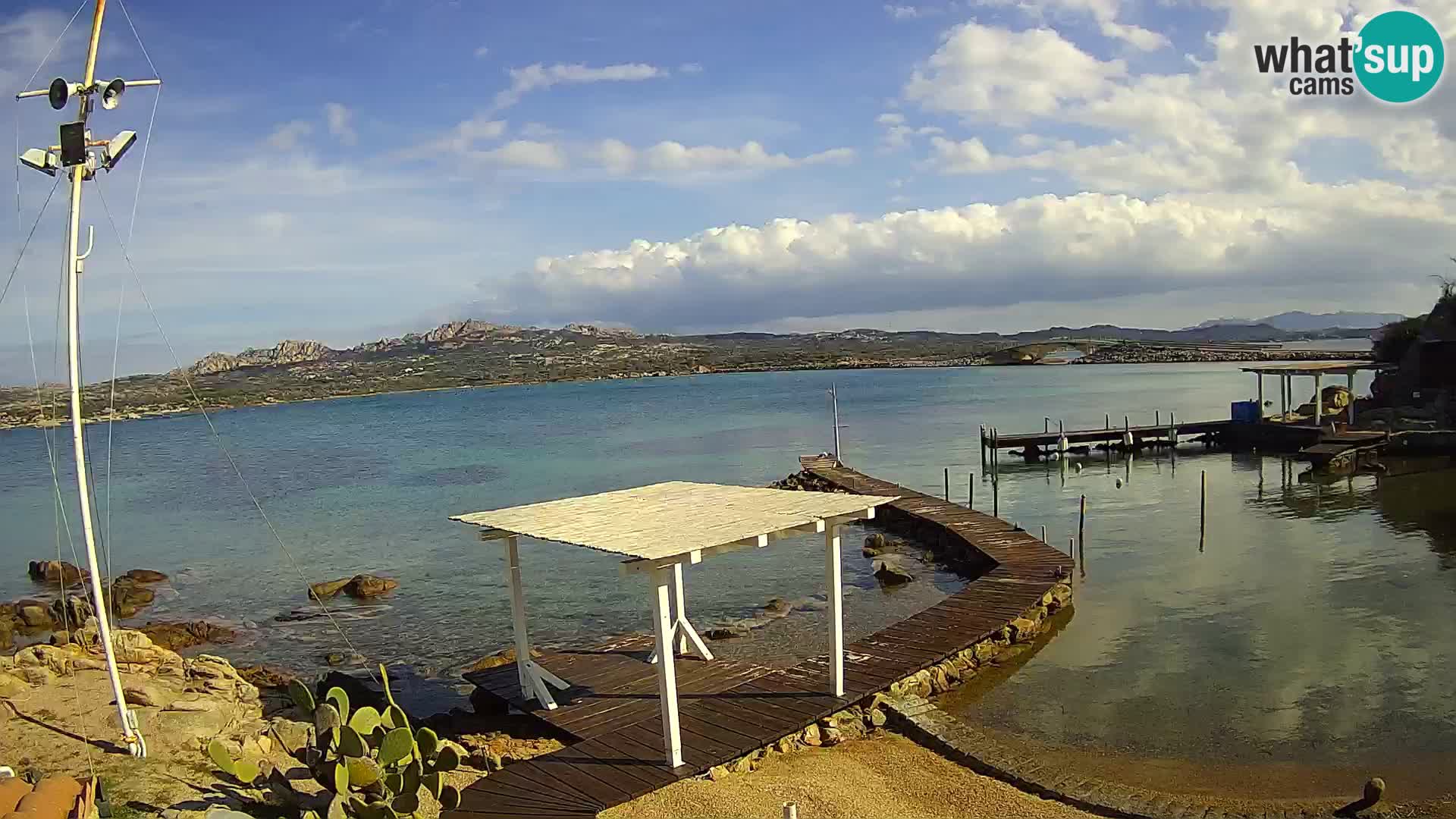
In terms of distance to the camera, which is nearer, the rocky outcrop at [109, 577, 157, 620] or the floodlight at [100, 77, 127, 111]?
the floodlight at [100, 77, 127, 111]

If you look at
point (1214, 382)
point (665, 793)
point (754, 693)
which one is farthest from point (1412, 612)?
point (1214, 382)

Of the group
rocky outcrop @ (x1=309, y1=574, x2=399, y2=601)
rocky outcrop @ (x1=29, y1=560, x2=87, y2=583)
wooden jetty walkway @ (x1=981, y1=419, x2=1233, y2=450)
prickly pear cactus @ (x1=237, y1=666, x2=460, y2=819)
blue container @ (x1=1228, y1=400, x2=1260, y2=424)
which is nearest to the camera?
prickly pear cactus @ (x1=237, y1=666, x2=460, y2=819)

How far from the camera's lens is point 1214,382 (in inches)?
4483

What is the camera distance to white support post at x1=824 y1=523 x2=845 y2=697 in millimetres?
11750

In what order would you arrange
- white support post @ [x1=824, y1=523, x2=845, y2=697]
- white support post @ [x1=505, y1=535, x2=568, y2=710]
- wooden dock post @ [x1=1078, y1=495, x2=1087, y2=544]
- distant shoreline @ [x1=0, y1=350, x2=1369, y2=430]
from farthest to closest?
1. distant shoreline @ [x1=0, y1=350, x2=1369, y2=430]
2. wooden dock post @ [x1=1078, y1=495, x2=1087, y2=544]
3. white support post @ [x1=505, y1=535, x2=568, y2=710]
4. white support post @ [x1=824, y1=523, x2=845, y2=697]

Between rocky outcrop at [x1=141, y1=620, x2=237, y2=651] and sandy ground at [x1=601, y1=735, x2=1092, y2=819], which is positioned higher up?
sandy ground at [x1=601, y1=735, x2=1092, y2=819]

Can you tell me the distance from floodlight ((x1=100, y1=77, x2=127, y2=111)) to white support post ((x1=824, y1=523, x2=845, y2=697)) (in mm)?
8606

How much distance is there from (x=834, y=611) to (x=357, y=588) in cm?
1653

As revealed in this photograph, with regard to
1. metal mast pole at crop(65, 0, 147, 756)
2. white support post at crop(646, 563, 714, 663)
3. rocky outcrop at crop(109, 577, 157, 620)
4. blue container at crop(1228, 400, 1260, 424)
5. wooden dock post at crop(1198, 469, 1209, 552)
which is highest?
Answer: metal mast pole at crop(65, 0, 147, 756)

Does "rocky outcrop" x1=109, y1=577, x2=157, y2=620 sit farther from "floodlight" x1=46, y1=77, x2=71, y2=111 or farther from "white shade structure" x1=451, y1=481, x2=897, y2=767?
"floodlight" x1=46, y1=77, x2=71, y2=111

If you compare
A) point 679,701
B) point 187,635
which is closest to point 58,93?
point 679,701

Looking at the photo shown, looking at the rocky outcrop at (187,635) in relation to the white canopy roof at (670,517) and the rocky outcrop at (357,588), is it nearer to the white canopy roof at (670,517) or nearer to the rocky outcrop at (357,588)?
the rocky outcrop at (357,588)

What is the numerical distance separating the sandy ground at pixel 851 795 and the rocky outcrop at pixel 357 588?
52.9 feet

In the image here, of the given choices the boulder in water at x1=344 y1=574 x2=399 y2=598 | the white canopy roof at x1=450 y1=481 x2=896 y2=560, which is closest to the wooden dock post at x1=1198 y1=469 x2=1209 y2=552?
the white canopy roof at x1=450 y1=481 x2=896 y2=560
